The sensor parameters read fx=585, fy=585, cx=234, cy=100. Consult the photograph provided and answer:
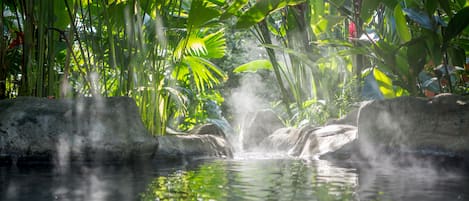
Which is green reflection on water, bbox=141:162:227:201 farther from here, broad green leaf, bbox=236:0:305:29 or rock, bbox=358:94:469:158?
broad green leaf, bbox=236:0:305:29

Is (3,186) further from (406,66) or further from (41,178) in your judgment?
(406,66)

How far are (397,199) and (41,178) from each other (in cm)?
144

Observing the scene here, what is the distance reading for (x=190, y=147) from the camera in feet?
14.4

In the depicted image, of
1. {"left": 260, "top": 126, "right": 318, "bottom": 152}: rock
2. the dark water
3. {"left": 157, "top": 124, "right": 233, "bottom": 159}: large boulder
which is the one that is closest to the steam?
{"left": 260, "top": 126, "right": 318, "bottom": 152}: rock

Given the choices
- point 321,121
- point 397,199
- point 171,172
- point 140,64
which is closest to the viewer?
point 397,199

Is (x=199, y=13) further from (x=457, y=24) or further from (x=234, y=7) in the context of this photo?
(x=457, y=24)

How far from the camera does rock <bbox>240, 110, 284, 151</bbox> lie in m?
9.75

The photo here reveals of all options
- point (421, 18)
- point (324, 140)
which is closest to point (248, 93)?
point (324, 140)

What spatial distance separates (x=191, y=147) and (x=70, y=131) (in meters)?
1.18

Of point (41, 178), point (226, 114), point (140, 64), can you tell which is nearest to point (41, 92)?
point (140, 64)

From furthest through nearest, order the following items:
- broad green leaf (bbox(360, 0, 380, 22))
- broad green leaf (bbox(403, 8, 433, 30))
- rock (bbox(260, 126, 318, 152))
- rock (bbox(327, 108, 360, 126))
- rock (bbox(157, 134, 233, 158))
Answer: rock (bbox(260, 126, 318, 152)), rock (bbox(327, 108, 360, 126)), rock (bbox(157, 134, 233, 158)), broad green leaf (bbox(360, 0, 380, 22)), broad green leaf (bbox(403, 8, 433, 30))

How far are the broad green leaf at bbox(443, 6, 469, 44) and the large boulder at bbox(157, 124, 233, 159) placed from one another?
1.95 m

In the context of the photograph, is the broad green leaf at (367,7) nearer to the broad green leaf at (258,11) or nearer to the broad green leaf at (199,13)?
the broad green leaf at (258,11)

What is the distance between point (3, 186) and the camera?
208cm
